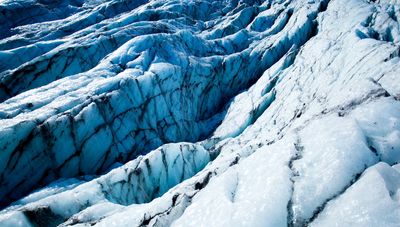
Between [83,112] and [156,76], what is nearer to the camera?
[83,112]

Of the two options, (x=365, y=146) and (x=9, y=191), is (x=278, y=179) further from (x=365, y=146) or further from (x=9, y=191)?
(x=9, y=191)

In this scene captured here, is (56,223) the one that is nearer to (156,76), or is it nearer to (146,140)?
(146,140)

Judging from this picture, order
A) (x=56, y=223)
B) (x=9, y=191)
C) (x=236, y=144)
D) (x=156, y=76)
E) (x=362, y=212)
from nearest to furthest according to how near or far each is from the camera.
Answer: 1. (x=362, y=212)
2. (x=56, y=223)
3. (x=9, y=191)
4. (x=236, y=144)
5. (x=156, y=76)

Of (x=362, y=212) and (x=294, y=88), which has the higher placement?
(x=362, y=212)

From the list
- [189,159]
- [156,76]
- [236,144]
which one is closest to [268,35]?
[156,76]

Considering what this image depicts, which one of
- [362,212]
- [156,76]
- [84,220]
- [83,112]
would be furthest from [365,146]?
[156,76]

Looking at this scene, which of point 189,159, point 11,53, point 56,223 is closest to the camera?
point 56,223

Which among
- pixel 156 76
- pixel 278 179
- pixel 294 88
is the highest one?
pixel 278 179
